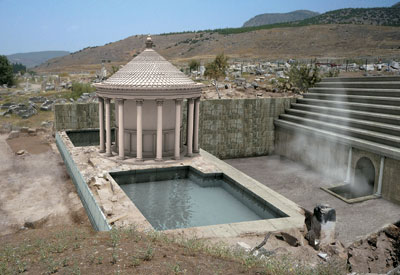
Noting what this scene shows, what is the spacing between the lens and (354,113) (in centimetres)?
2203

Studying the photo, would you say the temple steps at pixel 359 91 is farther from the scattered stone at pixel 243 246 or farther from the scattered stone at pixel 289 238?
the scattered stone at pixel 243 246

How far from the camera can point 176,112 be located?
67.7ft

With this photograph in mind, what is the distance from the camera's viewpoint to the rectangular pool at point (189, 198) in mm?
13969

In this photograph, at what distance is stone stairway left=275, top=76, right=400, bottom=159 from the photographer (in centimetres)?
1917

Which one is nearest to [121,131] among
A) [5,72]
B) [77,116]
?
[77,116]

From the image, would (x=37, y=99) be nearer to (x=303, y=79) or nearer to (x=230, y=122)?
(x=230, y=122)

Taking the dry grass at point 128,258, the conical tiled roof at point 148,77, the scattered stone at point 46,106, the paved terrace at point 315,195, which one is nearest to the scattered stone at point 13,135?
the scattered stone at point 46,106

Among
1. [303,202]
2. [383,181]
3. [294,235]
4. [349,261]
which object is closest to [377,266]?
[349,261]

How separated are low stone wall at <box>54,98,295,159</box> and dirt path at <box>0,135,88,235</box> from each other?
10.5 feet

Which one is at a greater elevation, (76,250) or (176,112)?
(176,112)

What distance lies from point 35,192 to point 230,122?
46.3 feet

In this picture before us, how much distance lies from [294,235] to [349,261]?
2.01 m

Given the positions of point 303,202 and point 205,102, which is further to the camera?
point 205,102

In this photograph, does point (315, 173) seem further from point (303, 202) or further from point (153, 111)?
point (153, 111)
